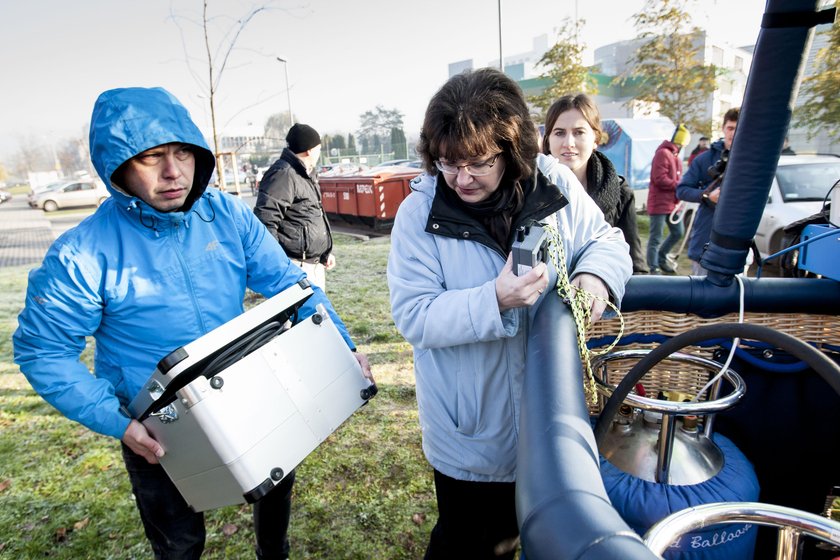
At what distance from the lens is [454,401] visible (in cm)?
149

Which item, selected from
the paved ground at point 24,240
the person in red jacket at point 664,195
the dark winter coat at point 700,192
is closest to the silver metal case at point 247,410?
the dark winter coat at point 700,192

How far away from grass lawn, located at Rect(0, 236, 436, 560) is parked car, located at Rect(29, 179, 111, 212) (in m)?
27.0

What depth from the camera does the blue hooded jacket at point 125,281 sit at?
1357 millimetres

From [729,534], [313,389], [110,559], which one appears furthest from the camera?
[110,559]

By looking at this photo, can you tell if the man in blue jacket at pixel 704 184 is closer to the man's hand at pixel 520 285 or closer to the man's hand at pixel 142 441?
the man's hand at pixel 520 285

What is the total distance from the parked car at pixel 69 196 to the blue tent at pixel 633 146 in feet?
82.0

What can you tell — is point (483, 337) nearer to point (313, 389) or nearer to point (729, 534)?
point (313, 389)

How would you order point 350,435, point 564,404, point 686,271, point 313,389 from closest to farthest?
1. point 564,404
2. point 313,389
3. point 350,435
4. point 686,271

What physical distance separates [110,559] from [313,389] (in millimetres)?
1749

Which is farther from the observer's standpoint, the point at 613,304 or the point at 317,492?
the point at 317,492

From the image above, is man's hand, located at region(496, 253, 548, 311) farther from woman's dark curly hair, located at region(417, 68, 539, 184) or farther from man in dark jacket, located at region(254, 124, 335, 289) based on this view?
man in dark jacket, located at region(254, 124, 335, 289)

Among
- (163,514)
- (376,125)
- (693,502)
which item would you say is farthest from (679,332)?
(376,125)

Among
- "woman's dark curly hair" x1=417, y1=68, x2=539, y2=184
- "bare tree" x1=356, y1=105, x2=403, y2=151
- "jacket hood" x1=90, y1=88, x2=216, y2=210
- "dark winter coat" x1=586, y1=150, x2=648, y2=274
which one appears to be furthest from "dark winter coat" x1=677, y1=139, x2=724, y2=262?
"bare tree" x1=356, y1=105, x2=403, y2=151

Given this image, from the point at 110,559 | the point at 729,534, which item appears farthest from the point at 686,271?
the point at 110,559
